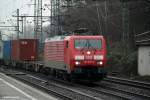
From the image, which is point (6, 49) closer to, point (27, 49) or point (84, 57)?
point (27, 49)

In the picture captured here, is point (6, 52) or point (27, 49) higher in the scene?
point (27, 49)

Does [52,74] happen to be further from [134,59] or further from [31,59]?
[31,59]

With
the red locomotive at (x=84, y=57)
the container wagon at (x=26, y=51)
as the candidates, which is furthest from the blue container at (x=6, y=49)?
the red locomotive at (x=84, y=57)

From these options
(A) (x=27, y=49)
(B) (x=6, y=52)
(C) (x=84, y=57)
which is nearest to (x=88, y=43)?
(C) (x=84, y=57)

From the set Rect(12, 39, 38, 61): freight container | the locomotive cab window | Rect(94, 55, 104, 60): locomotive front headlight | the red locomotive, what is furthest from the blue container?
Rect(94, 55, 104, 60): locomotive front headlight

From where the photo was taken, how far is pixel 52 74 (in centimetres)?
3231

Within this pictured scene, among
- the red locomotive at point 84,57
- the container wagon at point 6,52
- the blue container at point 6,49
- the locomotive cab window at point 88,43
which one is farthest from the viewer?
the container wagon at point 6,52

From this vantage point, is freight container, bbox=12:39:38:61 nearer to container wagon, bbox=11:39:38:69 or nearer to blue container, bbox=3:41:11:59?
container wagon, bbox=11:39:38:69

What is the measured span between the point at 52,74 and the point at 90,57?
689 centimetres

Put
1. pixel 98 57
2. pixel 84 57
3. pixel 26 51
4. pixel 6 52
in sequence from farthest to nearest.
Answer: pixel 6 52 → pixel 26 51 → pixel 98 57 → pixel 84 57

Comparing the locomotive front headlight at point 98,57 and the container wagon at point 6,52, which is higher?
the container wagon at point 6,52

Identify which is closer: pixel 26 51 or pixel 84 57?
pixel 84 57

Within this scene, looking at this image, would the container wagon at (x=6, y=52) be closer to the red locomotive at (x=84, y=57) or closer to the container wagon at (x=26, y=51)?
the container wagon at (x=26, y=51)

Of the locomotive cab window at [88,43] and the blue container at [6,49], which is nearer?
the locomotive cab window at [88,43]
